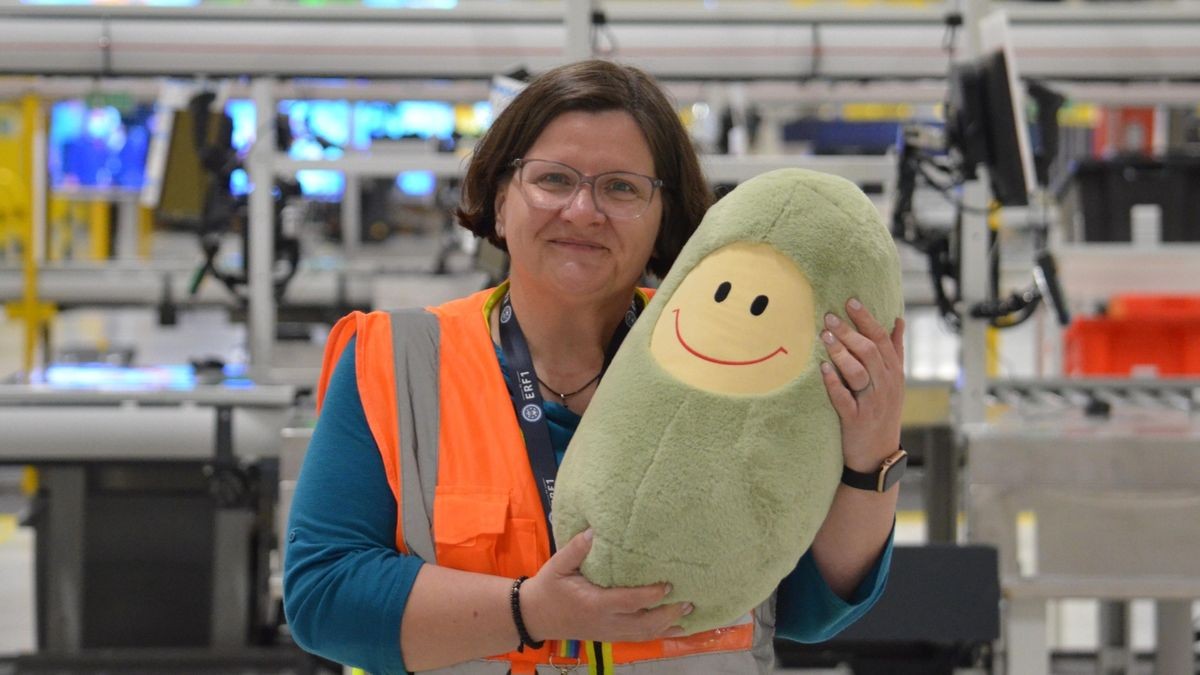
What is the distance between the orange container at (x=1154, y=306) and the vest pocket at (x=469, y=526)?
510 cm

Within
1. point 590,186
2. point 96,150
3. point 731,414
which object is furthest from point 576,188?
point 96,150

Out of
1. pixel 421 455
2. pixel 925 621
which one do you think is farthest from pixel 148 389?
pixel 421 455

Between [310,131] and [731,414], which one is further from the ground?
[310,131]

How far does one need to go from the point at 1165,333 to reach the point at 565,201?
5.33 meters

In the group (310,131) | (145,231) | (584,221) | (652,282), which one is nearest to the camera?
(584,221)

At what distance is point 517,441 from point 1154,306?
525 cm

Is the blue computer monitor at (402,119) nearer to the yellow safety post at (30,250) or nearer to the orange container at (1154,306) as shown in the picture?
the yellow safety post at (30,250)

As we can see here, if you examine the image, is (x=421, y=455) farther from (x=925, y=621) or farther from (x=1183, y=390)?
(x=1183, y=390)

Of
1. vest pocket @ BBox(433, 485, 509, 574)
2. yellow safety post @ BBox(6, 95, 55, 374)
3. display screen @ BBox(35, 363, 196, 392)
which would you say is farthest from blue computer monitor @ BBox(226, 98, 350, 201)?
vest pocket @ BBox(433, 485, 509, 574)

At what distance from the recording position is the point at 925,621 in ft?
8.76

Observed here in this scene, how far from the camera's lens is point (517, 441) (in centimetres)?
135

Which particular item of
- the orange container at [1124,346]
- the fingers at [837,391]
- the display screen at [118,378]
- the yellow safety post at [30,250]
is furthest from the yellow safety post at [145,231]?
the fingers at [837,391]

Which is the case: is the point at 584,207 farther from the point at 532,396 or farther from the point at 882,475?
the point at 882,475

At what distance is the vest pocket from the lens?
1.31m
